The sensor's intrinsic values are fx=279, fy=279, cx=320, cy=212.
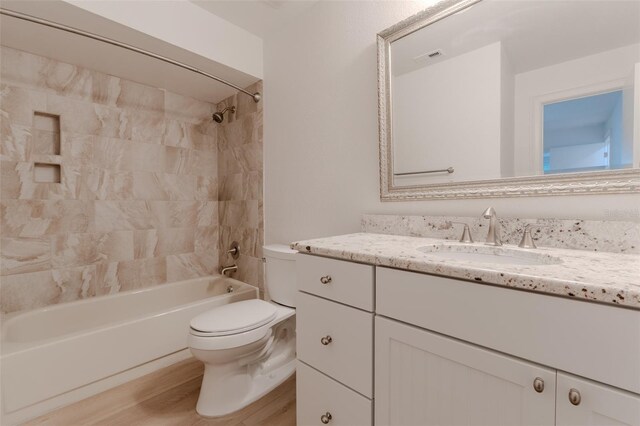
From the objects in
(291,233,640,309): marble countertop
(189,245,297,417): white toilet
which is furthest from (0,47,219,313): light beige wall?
(291,233,640,309): marble countertop

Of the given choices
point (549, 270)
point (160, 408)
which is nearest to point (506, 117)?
point (549, 270)

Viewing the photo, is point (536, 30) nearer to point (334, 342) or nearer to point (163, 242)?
point (334, 342)

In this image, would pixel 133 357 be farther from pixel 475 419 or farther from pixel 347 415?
pixel 475 419

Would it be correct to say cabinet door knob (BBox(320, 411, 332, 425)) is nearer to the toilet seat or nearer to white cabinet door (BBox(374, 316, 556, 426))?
white cabinet door (BBox(374, 316, 556, 426))

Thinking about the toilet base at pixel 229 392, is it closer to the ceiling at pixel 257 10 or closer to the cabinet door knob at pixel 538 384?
the cabinet door knob at pixel 538 384

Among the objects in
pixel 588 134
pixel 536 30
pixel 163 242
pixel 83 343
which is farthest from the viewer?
pixel 163 242

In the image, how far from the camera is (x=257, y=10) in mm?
1874

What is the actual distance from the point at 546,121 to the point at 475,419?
1005mm

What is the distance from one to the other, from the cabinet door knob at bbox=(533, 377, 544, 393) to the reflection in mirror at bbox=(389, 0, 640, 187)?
2.47ft

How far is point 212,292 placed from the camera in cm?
252

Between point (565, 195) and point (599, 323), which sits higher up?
point (565, 195)

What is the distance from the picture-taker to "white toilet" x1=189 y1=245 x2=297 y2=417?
1.34m

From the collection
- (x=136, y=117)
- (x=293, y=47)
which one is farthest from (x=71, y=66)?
(x=293, y=47)

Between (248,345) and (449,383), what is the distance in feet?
3.24
